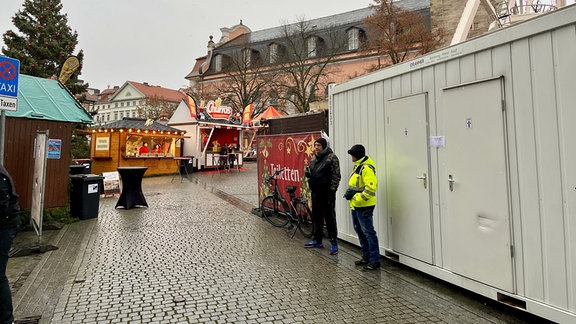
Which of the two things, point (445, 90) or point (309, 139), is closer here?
point (445, 90)

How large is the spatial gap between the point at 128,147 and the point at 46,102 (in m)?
12.6

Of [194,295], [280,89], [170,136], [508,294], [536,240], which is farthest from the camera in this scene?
[280,89]

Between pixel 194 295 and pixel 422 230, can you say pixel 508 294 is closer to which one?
pixel 422 230

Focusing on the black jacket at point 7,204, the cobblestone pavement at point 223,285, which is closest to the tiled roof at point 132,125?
the cobblestone pavement at point 223,285

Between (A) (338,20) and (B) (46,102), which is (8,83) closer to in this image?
(B) (46,102)

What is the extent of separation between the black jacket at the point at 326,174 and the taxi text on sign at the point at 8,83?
183 inches

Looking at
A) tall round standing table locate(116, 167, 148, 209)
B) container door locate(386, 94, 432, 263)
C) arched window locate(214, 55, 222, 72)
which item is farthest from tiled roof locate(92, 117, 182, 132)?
arched window locate(214, 55, 222, 72)

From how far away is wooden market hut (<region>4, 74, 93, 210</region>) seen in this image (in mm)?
7090

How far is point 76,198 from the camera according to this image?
843cm

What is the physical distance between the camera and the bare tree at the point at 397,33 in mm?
21719

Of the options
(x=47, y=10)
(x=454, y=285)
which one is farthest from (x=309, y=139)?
(x=47, y=10)

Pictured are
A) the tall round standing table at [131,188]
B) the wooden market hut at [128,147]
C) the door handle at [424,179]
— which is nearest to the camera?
the door handle at [424,179]

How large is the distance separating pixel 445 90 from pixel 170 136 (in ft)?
65.7

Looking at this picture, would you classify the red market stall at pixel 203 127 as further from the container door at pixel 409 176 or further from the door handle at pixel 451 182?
the door handle at pixel 451 182
